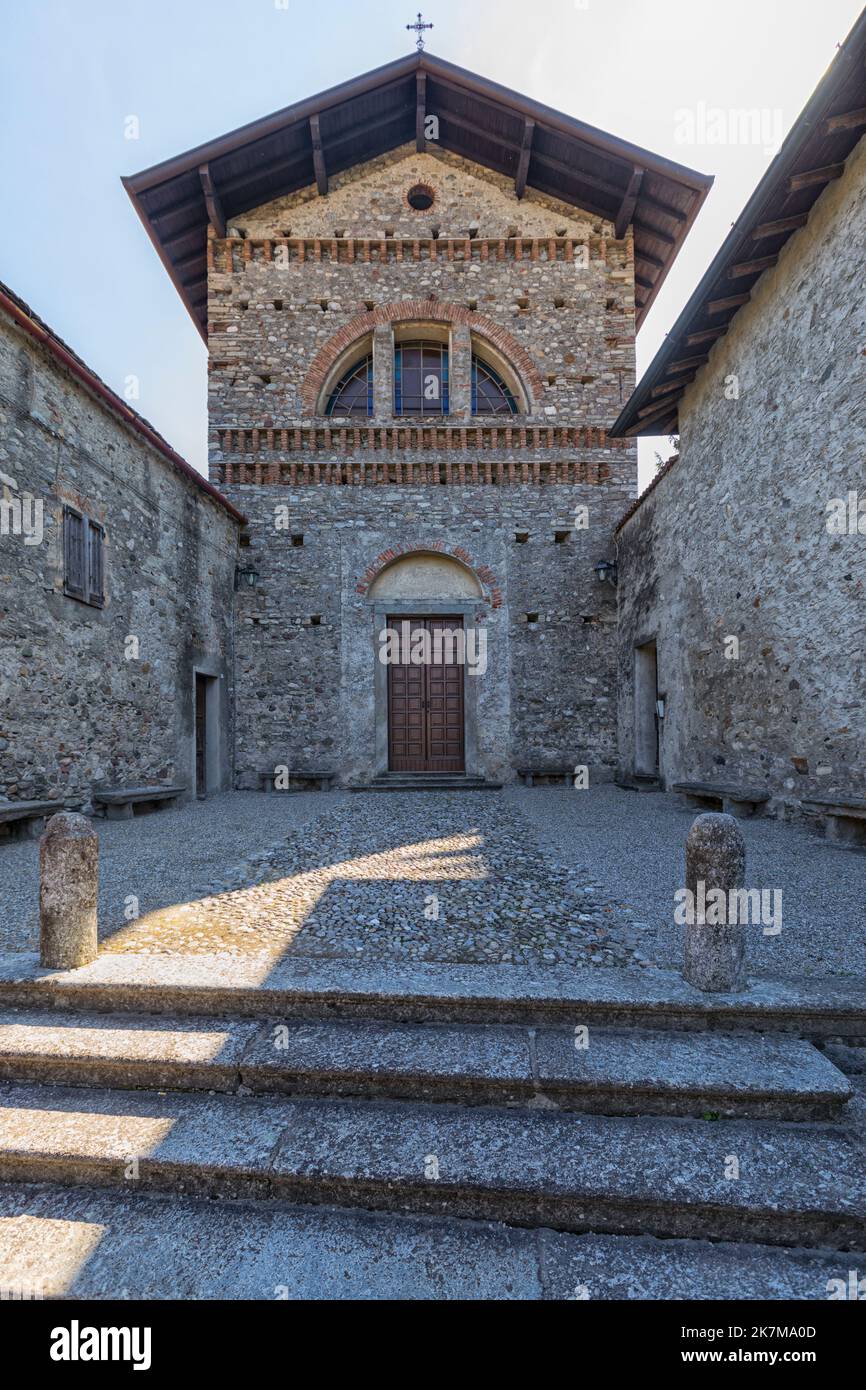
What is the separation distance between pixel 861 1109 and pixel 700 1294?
1035 mm

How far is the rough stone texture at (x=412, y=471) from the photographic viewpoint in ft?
37.8

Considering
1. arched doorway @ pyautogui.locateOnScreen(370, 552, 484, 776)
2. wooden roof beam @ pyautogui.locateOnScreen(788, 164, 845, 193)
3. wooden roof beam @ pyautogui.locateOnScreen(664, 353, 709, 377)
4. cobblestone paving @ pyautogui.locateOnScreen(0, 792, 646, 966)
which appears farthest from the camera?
arched doorway @ pyautogui.locateOnScreen(370, 552, 484, 776)

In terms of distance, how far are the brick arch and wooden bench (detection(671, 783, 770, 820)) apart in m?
7.94

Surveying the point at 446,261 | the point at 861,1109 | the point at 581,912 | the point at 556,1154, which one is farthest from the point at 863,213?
the point at 446,261

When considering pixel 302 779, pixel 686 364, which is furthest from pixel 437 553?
pixel 686 364

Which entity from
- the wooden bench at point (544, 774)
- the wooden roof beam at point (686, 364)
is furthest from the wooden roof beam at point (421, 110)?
the wooden bench at point (544, 774)

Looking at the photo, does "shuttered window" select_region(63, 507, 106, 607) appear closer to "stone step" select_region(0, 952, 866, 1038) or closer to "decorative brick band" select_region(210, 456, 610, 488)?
"decorative brick band" select_region(210, 456, 610, 488)

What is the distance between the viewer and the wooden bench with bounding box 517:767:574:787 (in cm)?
1139

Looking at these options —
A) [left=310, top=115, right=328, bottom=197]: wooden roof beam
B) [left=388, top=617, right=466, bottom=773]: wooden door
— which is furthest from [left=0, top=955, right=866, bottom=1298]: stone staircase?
[left=310, top=115, right=328, bottom=197]: wooden roof beam

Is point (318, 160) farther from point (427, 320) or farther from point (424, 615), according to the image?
point (424, 615)

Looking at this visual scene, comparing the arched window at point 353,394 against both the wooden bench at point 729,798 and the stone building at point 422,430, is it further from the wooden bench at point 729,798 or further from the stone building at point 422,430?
the wooden bench at point 729,798

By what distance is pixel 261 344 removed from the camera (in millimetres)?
11758

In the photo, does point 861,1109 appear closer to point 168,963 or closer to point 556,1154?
point 556,1154

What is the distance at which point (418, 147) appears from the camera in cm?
1222
